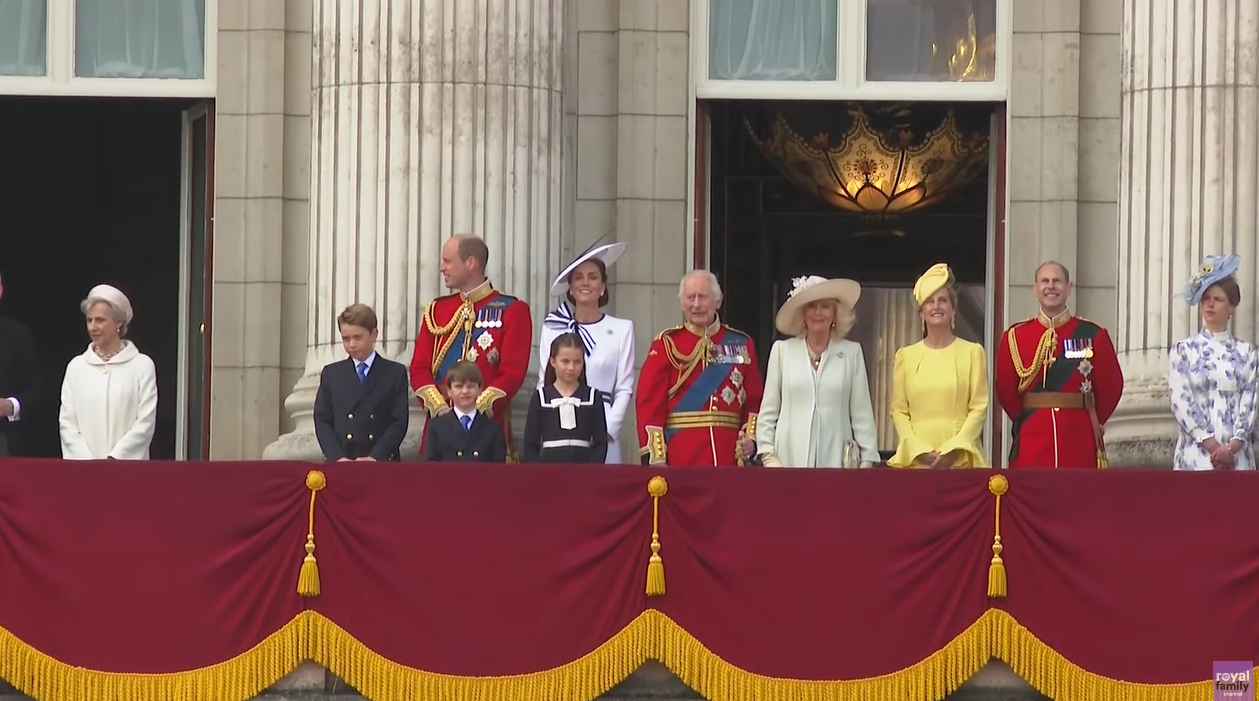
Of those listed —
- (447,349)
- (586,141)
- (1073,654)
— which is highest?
(586,141)

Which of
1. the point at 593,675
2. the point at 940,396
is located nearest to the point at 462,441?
the point at 593,675

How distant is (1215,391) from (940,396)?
1441 mm

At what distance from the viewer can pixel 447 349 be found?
610 inches

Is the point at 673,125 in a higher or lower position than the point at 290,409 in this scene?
higher

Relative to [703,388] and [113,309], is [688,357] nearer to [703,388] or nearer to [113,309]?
[703,388]

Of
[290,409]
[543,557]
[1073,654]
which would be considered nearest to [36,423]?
[290,409]

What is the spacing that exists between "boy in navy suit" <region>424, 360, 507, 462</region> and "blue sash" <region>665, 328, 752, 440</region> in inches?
39.5

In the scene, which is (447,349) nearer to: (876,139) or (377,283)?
(377,283)

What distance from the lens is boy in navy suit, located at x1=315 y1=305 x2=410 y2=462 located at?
1501 cm

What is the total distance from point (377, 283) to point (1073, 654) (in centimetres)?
496

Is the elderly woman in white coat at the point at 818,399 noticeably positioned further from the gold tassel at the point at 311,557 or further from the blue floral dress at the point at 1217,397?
the gold tassel at the point at 311,557

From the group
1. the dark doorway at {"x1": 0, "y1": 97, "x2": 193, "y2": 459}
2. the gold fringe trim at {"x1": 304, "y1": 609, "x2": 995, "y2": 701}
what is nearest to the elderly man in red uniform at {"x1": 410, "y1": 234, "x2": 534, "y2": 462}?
the gold fringe trim at {"x1": 304, "y1": 609, "x2": 995, "y2": 701}

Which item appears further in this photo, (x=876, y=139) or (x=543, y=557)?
(x=876, y=139)

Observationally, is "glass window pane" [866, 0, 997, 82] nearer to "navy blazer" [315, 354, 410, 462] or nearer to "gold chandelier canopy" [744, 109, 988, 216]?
"gold chandelier canopy" [744, 109, 988, 216]
